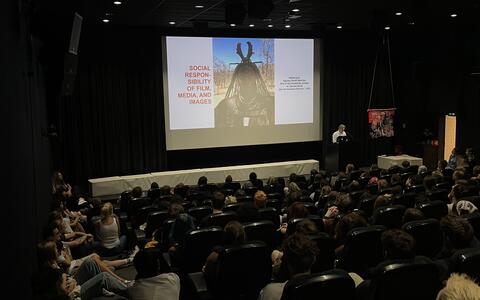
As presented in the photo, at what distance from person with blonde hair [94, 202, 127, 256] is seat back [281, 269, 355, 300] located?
3.97 m

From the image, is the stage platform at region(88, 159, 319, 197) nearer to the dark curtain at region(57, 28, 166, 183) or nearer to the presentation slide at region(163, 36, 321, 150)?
the dark curtain at region(57, 28, 166, 183)

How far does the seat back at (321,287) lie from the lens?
290 cm

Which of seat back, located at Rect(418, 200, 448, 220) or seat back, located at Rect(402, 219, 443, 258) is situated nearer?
seat back, located at Rect(402, 219, 443, 258)

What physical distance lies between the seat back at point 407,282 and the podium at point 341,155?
30.9 ft

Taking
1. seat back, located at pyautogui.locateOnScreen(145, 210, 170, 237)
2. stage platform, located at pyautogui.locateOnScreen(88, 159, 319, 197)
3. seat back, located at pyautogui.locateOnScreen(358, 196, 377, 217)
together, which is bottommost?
stage platform, located at pyautogui.locateOnScreen(88, 159, 319, 197)

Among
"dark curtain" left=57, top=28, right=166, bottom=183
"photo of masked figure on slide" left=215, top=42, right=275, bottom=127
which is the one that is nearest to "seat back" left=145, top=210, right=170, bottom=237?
"dark curtain" left=57, top=28, right=166, bottom=183

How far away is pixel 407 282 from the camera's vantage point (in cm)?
329

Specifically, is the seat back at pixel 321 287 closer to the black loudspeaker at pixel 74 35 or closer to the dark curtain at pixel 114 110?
the black loudspeaker at pixel 74 35

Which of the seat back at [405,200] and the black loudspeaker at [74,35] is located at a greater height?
the black loudspeaker at [74,35]

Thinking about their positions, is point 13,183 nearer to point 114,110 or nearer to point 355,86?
point 114,110

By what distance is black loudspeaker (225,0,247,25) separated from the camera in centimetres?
891

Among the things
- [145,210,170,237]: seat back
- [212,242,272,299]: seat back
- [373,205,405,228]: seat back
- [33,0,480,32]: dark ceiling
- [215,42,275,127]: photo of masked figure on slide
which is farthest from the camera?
[215,42,275,127]: photo of masked figure on slide

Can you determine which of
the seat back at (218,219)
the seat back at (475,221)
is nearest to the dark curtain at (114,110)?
the seat back at (218,219)

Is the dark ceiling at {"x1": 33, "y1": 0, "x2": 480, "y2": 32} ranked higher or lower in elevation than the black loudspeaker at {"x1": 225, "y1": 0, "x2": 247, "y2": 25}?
higher
